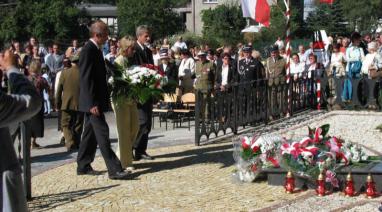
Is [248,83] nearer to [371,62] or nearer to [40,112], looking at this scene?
[40,112]

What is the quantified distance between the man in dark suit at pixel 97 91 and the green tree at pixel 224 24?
42962 mm

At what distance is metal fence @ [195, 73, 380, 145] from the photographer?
11.7m

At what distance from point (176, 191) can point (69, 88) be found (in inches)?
161

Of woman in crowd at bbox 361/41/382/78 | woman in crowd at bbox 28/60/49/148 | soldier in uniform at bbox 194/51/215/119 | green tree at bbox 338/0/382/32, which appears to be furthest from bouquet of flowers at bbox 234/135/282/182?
green tree at bbox 338/0/382/32

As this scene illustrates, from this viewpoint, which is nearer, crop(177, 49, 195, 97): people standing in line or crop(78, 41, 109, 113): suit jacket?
crop(78, 41, 109, 113): suit jacket

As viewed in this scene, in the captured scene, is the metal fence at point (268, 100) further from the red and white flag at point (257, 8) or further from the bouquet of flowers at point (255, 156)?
the bouquet of flowers at point (255, 156)

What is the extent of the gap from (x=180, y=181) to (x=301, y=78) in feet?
26.3

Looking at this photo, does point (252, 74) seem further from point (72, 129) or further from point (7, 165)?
point (7, 165)

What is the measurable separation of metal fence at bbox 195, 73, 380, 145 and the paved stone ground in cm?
118

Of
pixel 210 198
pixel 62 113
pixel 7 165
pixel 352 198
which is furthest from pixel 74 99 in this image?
pixel 7 165

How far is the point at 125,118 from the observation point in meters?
9.25

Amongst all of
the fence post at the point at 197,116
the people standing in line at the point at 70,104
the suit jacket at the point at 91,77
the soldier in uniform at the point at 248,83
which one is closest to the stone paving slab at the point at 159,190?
the suit jacket at the point at 91,77

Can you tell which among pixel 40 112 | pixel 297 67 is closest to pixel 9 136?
pixel 40 112

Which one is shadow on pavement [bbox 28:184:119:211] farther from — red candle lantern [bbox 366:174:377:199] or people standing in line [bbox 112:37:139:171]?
red candle lantern [bbox 366:174:377:199]
